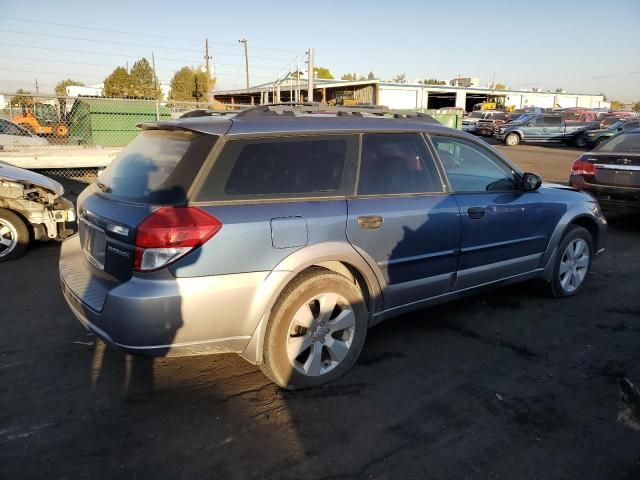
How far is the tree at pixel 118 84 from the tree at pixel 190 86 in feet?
16.2

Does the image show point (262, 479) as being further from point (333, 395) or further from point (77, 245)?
point (77, 245)

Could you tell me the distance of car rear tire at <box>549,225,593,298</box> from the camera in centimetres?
480

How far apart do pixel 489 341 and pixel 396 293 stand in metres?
1.00

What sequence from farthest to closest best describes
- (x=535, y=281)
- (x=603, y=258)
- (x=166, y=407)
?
(x=603, y=258) → (x=535, y=281) → (x=166, y=407)

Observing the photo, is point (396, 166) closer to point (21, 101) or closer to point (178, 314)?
point (178, 314)

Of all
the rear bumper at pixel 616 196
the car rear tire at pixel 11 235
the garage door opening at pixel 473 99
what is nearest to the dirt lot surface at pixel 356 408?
the car rear tire at pixel 11 235

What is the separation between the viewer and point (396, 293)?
3.60 meters

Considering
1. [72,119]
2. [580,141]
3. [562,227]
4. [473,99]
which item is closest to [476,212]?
[562,227]

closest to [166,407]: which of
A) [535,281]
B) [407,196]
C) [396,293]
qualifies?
[396,293]

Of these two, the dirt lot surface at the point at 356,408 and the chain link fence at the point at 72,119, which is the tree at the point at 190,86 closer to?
the chain link fence at the point at 72,119

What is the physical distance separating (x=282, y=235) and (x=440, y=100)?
6245 centimetres

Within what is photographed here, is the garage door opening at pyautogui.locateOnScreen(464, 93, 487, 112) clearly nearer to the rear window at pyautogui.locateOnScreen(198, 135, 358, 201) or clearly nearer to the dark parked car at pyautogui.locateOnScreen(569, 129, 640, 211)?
the dark parked car at pyautogui.locateOnScreen(569, 129, 640, 211)

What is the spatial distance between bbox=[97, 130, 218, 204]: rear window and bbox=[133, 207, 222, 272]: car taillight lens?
0.45 ft

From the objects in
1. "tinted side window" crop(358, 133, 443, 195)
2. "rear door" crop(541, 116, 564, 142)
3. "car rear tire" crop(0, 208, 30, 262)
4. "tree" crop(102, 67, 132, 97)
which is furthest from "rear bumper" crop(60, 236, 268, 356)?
"tree" crop(102, 67, 132, 97)
